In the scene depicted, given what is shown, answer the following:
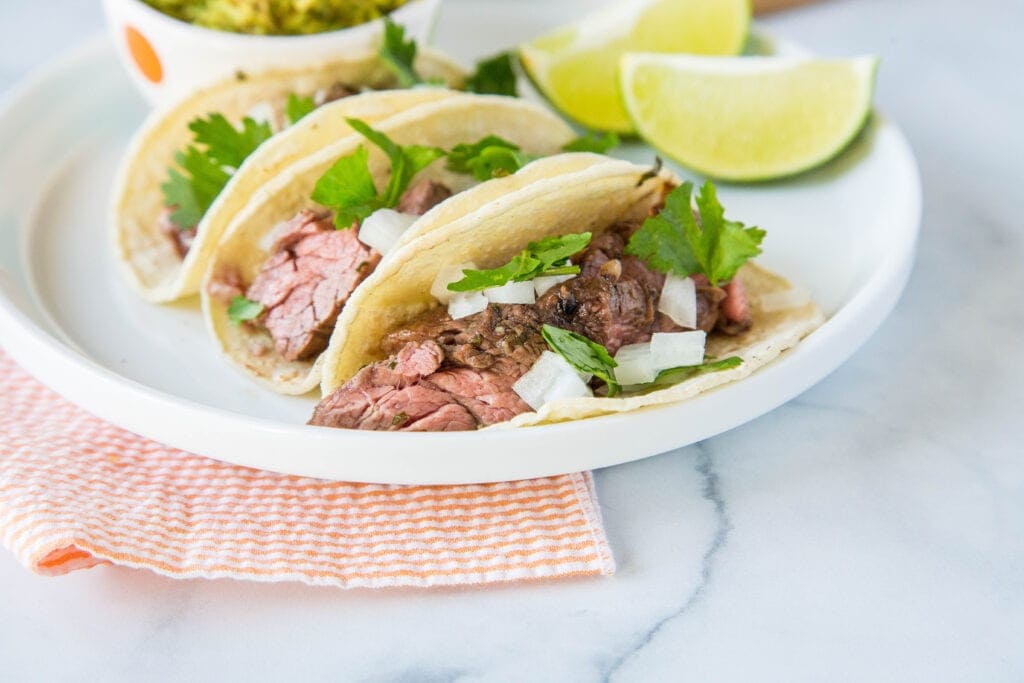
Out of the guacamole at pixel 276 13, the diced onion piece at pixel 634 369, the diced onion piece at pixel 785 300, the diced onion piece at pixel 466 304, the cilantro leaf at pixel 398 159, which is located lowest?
the diced onion piece at pixel 785 300

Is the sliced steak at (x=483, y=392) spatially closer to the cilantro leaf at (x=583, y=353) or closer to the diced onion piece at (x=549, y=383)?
the diced onion piece at (x=549, y=383)

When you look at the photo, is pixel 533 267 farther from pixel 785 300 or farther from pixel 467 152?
pixel 785 300

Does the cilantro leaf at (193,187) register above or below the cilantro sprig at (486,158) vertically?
below

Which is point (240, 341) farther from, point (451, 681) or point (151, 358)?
point (451, 681)

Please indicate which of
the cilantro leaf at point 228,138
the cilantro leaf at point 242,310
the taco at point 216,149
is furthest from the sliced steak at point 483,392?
the cilantro leaf at point 228,138

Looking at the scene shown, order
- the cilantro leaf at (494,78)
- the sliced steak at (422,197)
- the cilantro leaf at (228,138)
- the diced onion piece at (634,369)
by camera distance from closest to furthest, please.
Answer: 1. the diced onion piece at (634,369)
2. the sliced steak at (422,197)
3. the cilantro leaf at (228,138)
4. the cilantro leaf at (494,78)

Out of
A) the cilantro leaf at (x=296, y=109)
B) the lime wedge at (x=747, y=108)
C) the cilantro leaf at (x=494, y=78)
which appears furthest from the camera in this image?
the cilantro leaf at (x=494, y=78)

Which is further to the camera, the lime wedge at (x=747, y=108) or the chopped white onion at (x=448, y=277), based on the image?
the lime wedge at (x=747, y=108)
